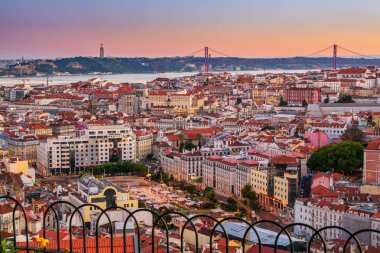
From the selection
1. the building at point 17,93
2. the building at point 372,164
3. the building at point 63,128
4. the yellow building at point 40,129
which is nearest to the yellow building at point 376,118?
the building at point 372,164

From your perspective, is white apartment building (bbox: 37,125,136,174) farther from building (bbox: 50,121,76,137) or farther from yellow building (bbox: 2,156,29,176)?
building (bbox: 50,121,76,137)

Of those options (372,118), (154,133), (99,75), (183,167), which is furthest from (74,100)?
(99,75)

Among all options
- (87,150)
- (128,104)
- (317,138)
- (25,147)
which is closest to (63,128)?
(25,147)

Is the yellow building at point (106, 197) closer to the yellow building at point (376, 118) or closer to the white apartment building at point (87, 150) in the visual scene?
the white apartment building at point (87, 150)

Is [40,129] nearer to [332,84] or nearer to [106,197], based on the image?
[106,197]

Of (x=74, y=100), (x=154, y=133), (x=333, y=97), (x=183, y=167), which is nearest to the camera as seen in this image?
(x=183, y=167)

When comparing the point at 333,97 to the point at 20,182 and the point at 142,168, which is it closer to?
the point at 142,168
